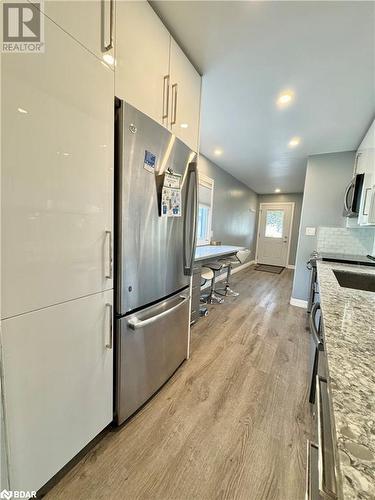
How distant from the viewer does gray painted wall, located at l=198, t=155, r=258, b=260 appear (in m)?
4.54

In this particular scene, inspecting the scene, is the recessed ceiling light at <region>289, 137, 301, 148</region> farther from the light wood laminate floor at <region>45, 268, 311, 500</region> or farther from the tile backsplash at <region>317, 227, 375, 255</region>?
the light wood laminate floor at <region>45, 268, 311, 500</region>

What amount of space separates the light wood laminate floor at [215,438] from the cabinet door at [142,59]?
1934 mm

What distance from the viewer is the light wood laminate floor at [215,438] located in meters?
1.04

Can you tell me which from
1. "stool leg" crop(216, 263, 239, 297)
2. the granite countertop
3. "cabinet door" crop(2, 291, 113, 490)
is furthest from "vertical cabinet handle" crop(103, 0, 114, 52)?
"stool leg" crop(216, 263, 239, 297)

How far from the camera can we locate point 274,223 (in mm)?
7320

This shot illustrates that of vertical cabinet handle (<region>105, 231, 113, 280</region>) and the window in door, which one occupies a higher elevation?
the window in door

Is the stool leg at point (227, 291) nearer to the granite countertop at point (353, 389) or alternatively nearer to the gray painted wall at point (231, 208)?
the gray painted wall at point (231, 208)

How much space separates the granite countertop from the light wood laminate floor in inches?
36.6

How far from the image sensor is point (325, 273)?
1.76 meters

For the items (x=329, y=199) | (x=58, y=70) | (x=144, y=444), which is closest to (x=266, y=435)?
(x=144, y=444)

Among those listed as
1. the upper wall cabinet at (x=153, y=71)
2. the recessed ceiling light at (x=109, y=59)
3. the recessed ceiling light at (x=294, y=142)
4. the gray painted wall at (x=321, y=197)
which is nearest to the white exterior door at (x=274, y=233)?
the gray painted wall at (x=321, y=197)

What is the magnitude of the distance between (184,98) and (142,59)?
48cm

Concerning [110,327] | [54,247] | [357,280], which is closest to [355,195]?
[357,280]

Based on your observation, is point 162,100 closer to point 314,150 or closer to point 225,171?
point 314,150
